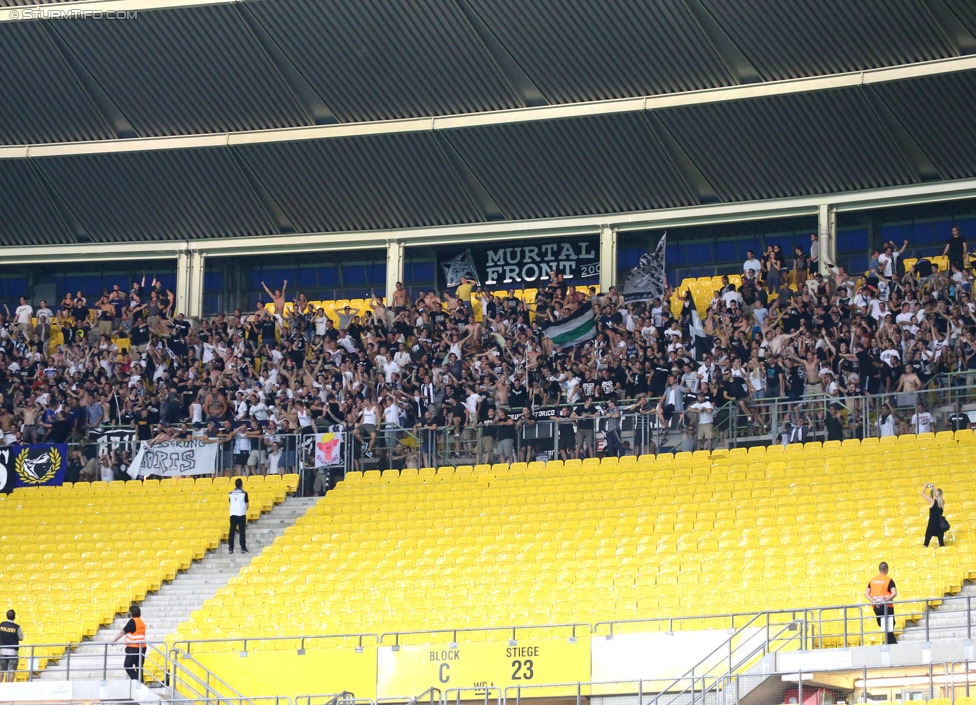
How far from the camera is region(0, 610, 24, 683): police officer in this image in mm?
20172

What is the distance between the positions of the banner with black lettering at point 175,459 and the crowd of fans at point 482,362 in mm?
232

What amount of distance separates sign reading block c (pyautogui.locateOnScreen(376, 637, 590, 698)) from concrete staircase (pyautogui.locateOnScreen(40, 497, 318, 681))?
3.31m

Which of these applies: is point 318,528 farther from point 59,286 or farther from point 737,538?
point 59,286

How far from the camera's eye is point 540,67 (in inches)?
1225

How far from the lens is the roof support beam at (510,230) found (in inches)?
1231

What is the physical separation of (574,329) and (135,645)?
1231 cm

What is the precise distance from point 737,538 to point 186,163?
17017 mm

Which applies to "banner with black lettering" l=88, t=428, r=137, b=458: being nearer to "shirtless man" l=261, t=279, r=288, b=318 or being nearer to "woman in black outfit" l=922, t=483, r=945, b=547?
"shirtless man" l=261, t=279, r=288, b=318

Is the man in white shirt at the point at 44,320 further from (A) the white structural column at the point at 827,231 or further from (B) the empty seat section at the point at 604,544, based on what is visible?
(A) the white structural column at the point at 827,231

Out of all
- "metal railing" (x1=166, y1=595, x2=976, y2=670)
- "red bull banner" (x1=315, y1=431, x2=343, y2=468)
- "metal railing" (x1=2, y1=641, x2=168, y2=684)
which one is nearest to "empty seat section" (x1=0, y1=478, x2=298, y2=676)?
"metal railing" (x1=2, y1=641, x2=168, y2=684)

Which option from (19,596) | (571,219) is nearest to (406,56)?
(571,219)

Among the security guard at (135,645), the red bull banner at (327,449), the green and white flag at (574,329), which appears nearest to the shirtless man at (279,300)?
the red bull banner at (327,449)

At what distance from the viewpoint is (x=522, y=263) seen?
34219 mm

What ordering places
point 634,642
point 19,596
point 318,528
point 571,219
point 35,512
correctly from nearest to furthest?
point 634,642 → point 19,596 → point 318,528 → point 35,512 → point 571,219
